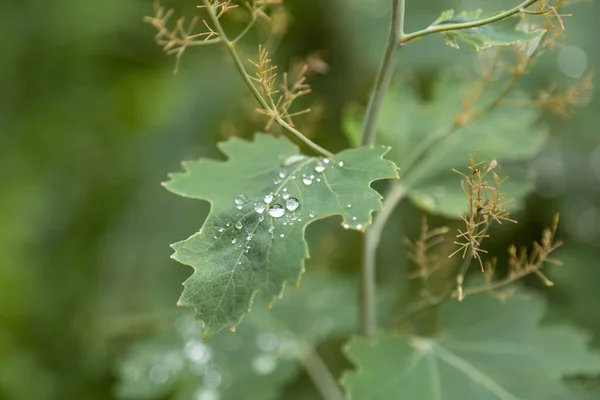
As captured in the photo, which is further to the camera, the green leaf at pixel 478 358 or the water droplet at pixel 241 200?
the green leaf at pixel 478 358

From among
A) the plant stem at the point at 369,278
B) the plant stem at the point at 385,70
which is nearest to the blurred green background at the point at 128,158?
the plant stem at the point at 369,278

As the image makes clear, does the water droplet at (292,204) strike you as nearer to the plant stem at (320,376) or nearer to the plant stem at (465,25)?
the plant stem at (465,25)

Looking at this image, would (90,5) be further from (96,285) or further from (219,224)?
(219,224)

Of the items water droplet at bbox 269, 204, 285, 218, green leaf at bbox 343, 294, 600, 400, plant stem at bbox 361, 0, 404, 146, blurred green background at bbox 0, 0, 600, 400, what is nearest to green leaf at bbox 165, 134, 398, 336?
water droplet at bbox 269, 204, 285, 218

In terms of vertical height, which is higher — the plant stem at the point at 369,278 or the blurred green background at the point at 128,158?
the plant stem at the point at 369,278

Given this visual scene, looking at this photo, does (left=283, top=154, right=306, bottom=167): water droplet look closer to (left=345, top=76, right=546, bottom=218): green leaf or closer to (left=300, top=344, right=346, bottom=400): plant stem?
(left=345, top=76, right=546, bottom=218): green leaf

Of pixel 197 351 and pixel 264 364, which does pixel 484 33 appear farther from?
pixel 197 351

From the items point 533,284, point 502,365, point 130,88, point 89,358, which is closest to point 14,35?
point 130,88
